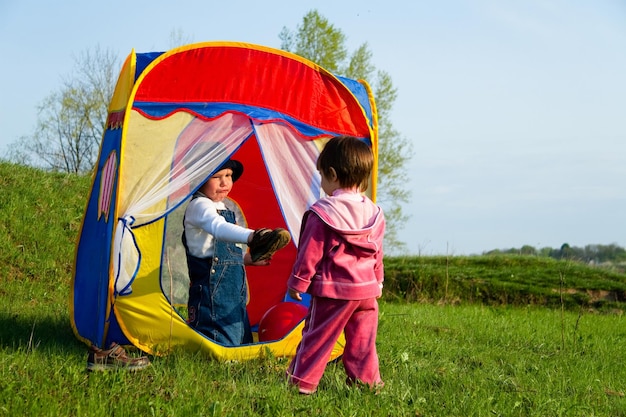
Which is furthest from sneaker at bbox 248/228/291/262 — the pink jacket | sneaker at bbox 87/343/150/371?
sneaker at bbox 87/343/150/371

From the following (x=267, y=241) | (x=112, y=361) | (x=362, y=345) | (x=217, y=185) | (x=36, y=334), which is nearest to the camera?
(x=362, y=345)

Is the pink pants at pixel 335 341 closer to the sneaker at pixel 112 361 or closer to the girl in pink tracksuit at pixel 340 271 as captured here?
the girl in pink tracksuit at pixel 340 271

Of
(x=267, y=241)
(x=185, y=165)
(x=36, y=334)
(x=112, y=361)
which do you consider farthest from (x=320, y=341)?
(x=36, y=334)

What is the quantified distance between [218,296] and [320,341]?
4.17ft

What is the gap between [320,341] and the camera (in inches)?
159

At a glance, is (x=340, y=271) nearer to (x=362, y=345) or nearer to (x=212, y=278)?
(x=362, y=345)

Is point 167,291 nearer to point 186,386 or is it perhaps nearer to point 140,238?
point 140,238

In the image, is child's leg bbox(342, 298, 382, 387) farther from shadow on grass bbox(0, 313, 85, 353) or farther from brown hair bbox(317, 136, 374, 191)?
shadow on grass bbox(0, 313, 85, 353)

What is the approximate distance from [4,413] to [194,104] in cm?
244

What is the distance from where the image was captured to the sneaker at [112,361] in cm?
421

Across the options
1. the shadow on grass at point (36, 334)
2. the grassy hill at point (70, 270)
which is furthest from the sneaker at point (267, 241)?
the grassy hill at point (70, 270)

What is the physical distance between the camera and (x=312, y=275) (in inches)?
156

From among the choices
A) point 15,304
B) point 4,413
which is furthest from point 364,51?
point 4,413

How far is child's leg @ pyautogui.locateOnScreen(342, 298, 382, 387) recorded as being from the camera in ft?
13.6
